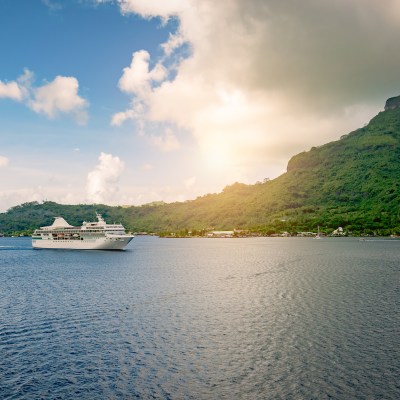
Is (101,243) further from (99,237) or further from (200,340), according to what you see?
(200,340)

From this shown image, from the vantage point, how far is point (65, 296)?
6944cm

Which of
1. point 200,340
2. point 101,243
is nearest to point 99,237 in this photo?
point 101,243

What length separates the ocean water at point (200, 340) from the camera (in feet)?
101

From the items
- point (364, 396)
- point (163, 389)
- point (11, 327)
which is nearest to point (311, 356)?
point (364, 396)

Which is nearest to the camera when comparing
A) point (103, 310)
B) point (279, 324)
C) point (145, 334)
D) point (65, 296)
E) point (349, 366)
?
point (349, 366)

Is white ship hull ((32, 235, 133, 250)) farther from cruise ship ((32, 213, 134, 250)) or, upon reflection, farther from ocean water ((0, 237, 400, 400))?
ocean water ((0, 237, 400, 400))

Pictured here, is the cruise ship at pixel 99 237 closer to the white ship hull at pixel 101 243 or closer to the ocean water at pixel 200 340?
the white ship hull at pixel 101 243

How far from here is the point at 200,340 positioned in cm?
4366

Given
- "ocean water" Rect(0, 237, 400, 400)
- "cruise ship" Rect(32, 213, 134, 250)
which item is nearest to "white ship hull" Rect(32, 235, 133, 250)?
"cruise ship" Rect(32, 213, 134, 250)

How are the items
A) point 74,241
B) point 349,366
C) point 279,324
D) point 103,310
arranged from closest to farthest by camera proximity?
point 349,366 → point 279,324 → point 103,310 → point 74,241

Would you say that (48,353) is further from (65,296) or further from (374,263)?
(374,263)

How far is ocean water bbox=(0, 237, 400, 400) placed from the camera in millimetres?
30859

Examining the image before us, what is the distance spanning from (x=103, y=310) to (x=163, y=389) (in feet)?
102

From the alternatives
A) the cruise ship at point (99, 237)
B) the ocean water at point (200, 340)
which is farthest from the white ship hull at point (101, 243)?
the ocean water at point (200, 340)
